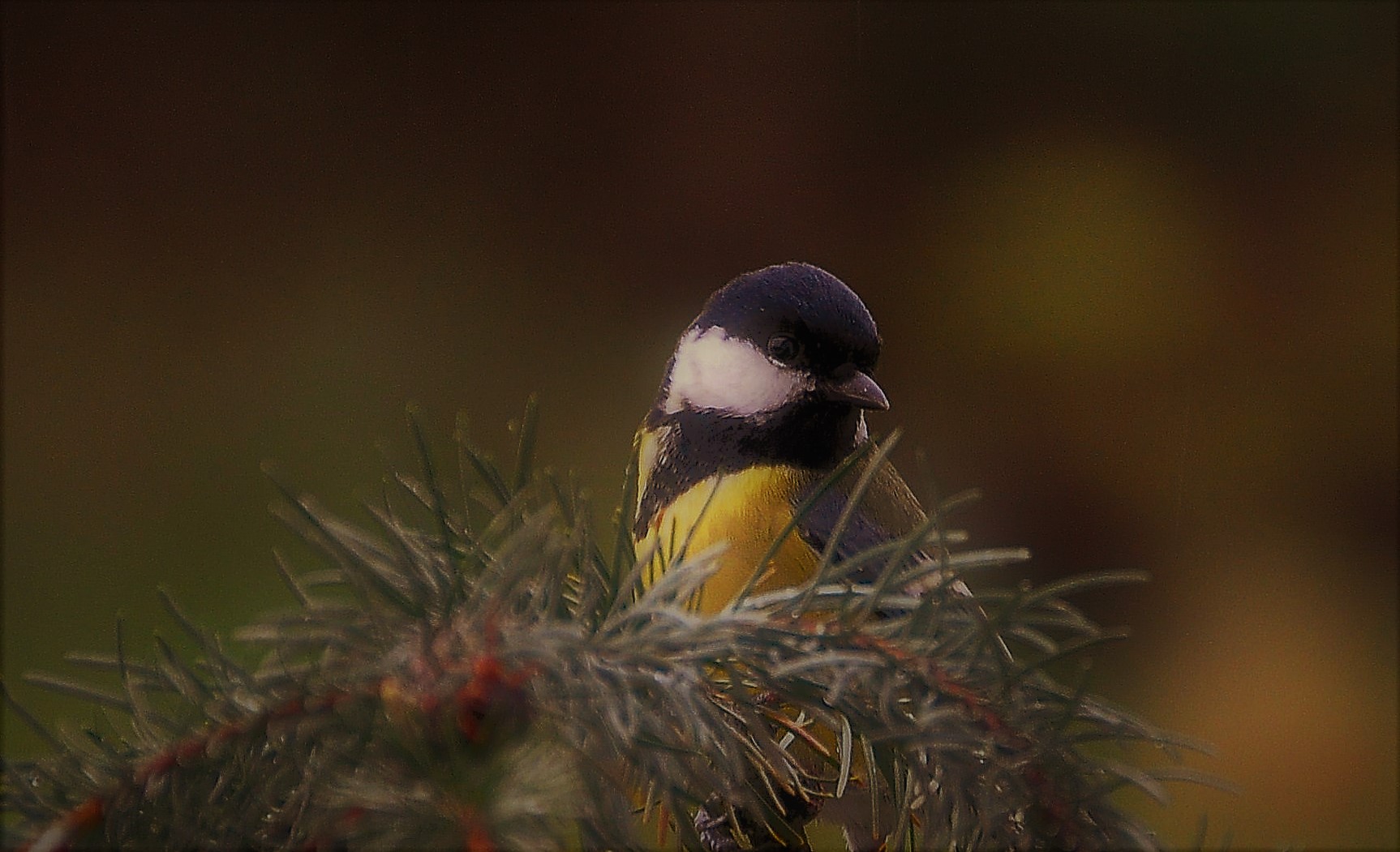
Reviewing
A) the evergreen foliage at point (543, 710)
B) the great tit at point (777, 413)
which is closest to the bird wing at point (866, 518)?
the great tit at point (777, 413)

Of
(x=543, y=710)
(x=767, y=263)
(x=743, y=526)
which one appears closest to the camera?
(x=543, y=710)

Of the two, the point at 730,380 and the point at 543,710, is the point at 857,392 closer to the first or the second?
the point at 730,380

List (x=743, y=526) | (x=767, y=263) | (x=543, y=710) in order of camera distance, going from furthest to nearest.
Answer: (x=767, y=263), (x=743, y=526), (x=543, y=710)

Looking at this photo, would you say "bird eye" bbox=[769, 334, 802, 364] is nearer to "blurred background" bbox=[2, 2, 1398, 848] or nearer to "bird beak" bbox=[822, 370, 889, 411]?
"bird beak" bbox=[822, 370, 889, 411]

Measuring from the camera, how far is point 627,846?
9.5 inches

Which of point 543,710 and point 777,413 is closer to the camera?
point 543,710

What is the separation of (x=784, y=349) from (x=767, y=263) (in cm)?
56

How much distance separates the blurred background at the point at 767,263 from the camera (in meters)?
1.28

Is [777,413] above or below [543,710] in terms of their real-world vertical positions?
below

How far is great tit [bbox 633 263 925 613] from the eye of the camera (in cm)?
71

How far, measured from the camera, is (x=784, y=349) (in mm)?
746

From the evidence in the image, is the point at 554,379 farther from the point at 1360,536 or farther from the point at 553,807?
the point at 553,807

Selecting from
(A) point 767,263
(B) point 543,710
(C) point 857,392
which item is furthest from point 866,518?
(A) point 767,263

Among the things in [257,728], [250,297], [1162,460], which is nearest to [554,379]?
[250,297]
